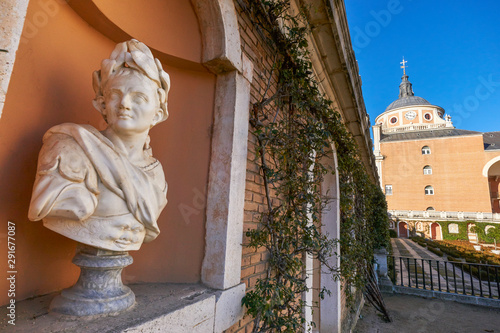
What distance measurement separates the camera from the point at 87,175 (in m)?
1.08

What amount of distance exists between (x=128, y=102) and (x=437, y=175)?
1414 inches

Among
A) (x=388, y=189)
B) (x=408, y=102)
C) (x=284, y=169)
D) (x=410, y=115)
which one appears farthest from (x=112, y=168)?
(x=408, y=102)

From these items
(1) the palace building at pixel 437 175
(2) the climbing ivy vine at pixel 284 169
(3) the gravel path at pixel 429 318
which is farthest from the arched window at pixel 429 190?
(2) the climbing ivy vine at pixel 284 169

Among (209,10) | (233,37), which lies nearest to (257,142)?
(233,37)

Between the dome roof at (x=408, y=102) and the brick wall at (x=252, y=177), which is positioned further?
the dome roof at (x=408, y=102)

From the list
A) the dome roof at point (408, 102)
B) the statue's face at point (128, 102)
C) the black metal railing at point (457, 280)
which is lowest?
the black metal railing at point (457, 280)

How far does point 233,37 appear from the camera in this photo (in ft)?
6.18

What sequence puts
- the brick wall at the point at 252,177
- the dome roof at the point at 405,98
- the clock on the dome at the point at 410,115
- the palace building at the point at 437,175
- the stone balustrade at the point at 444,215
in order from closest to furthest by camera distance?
1. the brick wall at the point at 252,177
2. the stone balustrade at the point at 444,215
3. the palace building at the point at 437,175
4. the clock on the dome at the point at 410,115
5. the dome roof at the point at 405,98

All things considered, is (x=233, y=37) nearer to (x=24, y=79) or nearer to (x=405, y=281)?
(x=24, y=79)

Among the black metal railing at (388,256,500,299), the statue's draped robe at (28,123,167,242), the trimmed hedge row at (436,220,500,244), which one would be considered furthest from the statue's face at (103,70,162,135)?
the trimmed hedge row at (436,220,500,244)

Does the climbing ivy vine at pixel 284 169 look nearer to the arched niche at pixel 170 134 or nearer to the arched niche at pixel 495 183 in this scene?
the arched niche at pixel 170 134

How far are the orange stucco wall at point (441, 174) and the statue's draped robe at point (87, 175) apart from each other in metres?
34.7

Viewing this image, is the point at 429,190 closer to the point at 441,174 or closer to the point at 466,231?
the point at 441,174

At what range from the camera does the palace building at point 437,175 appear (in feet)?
89.8
